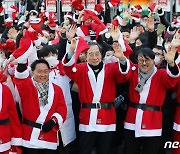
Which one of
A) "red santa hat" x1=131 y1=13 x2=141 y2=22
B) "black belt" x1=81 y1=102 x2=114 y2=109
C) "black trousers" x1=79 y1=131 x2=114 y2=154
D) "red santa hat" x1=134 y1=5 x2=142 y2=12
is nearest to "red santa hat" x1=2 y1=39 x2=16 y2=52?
"black belt" x1=81 y1=102 x2=114 y2=109

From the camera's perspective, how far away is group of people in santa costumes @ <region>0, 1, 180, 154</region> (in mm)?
4426

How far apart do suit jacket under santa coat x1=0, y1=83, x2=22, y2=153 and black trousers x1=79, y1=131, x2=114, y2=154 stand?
2.52ft

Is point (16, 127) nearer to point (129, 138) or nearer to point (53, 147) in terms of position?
point (53, 147)

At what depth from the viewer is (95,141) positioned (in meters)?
4.89

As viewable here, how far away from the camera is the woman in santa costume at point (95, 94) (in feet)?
15.6

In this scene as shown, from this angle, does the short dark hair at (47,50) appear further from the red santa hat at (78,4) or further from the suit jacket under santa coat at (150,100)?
the red santa hat at (78,4)

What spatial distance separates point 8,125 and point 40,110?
1.22 ft

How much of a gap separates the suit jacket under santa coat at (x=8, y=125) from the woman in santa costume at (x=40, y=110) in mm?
119

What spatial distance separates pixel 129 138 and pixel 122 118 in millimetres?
418

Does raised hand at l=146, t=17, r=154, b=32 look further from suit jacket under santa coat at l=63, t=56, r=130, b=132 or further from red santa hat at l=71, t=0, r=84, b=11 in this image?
red santa hat at l=71, t=0, r=84, b=11

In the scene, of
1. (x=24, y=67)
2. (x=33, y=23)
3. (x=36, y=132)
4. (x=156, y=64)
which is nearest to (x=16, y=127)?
(x=36, y=132)

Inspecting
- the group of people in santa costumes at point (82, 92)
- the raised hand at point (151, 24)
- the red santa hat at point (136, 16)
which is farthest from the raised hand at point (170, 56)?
the red santa hat at point (136, 16)

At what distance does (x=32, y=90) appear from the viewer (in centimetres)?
447

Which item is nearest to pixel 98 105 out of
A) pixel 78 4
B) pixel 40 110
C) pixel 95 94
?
pixel 95 94
